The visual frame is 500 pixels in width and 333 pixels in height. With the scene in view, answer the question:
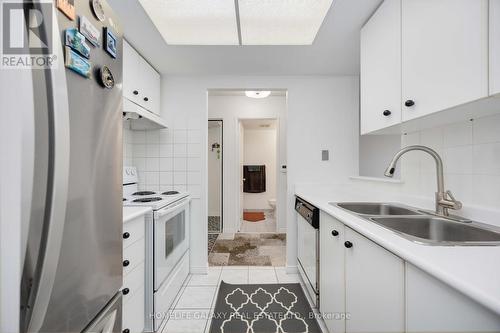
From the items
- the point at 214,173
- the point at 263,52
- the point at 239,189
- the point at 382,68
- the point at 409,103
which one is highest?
the point at 263,52

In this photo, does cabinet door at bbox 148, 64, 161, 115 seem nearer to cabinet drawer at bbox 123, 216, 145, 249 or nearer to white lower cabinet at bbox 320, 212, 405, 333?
cabinet drawer at bbox 123, 216, 145, 249

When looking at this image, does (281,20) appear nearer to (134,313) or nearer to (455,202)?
(455,202)

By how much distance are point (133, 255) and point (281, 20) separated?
1850 mm

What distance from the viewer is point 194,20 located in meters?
1.51

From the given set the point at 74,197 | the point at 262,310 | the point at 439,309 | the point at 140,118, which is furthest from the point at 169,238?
the point at 439,309

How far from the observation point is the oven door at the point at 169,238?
1.50m

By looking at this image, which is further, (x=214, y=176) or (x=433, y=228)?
(x=214, y=176)

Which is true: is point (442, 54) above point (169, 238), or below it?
above

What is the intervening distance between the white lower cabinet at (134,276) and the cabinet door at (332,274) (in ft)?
3.97

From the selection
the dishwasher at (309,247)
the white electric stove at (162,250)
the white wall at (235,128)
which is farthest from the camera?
the white wall at (235,128)

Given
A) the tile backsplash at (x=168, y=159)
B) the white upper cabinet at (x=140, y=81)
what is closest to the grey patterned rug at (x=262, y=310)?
the tile backsplash at (x=168, y=159)

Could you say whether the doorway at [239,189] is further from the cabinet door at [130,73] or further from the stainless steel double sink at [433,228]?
the stainless steel double sink at [433,228]

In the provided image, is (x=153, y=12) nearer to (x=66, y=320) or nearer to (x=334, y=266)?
(x=66, y=320)

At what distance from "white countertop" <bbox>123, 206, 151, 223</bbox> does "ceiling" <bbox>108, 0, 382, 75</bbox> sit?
1.31 metres
